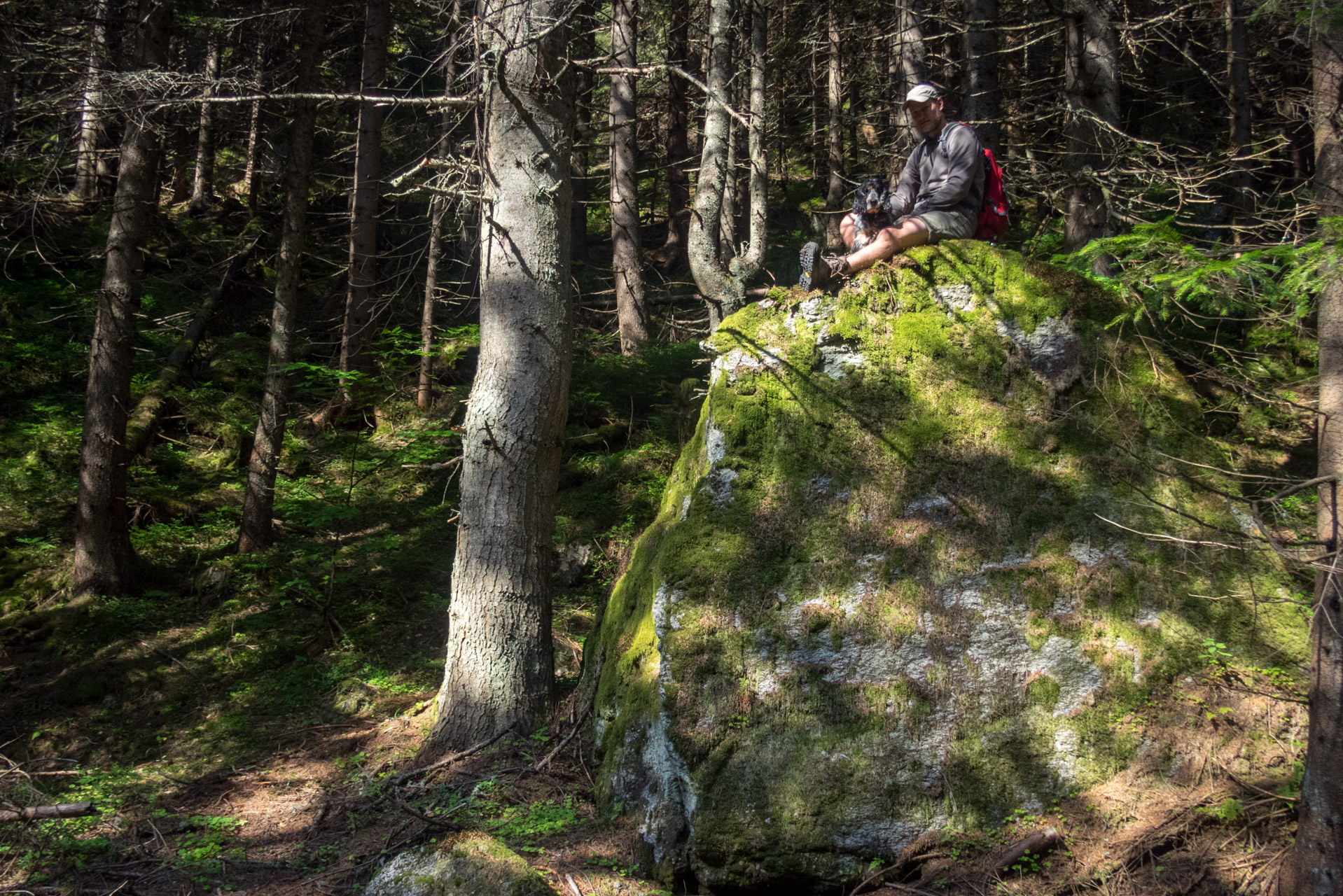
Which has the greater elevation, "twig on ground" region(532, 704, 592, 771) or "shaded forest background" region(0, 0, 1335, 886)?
"shaded forest background" region(0, 0, 1335, 886)

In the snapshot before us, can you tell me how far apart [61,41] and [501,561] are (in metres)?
11.5

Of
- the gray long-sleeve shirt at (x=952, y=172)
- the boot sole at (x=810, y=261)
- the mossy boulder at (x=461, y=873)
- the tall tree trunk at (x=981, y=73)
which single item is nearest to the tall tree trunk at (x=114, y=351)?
the mossy boulder at (x=461, y=873)

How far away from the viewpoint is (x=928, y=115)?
5.46 metres

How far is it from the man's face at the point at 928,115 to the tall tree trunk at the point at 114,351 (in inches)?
317

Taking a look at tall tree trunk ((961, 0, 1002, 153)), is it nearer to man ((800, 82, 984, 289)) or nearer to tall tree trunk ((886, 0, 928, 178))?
tall tree trunk ((886, 0, 928, 178))

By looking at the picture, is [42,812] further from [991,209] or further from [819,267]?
[991,209]

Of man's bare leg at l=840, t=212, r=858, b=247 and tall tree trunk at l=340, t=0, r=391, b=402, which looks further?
tall tree trunk at l=340, t=0, r=391, b=402

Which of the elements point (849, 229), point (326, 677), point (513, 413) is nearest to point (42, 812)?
point (326, 677)

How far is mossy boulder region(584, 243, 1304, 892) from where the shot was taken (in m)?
4.16

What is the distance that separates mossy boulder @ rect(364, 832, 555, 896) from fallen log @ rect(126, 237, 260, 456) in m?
8.41

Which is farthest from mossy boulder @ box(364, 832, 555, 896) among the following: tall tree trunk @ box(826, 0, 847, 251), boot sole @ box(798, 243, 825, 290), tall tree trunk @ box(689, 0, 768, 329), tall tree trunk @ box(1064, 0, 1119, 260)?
tall tree trunk @ box(826, 0, 847, 251)

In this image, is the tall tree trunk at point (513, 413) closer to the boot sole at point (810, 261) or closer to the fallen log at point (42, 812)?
the boot sole at point (810, 261)

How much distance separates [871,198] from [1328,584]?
11.9 feet

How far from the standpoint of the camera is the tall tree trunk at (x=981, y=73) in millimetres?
9773
